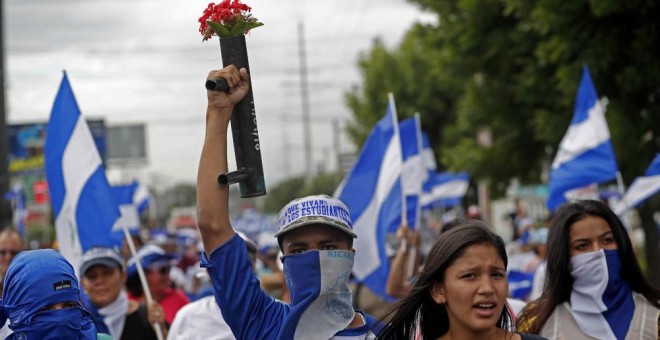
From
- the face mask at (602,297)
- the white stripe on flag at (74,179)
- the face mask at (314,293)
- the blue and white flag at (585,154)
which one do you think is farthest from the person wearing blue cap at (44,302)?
the blue and white flag at (585,154)

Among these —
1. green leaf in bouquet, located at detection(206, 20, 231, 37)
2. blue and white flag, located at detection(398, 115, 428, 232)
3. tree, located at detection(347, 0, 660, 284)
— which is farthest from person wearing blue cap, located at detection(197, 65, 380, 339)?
tree, located at detection(347, 0, 660, 284)

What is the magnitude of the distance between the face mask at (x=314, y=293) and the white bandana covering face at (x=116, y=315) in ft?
10.5

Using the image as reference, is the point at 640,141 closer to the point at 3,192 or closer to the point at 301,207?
the point at 3,192

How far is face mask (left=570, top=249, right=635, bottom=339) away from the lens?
527 centimetres

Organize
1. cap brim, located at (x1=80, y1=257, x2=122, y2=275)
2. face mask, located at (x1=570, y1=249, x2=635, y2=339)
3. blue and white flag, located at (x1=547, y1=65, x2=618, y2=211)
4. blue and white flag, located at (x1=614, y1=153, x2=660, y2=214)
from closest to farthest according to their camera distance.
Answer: face mask, located at (x1=570, y1=249, x2=635, y2=339), cap brim, located at (x1=80, y1=257, x2=122, y2=275), blue and white flag, located at (x1=614, y1=153, x2=660, y2=214), blue and white flag, located at (x1=547, y1=65, x2=618, y2=211)

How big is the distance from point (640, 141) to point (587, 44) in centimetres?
130

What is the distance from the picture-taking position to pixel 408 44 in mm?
42719

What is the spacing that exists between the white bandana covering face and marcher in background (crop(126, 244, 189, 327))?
1.12m

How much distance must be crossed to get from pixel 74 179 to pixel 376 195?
2786 mm

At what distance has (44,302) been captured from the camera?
418cm

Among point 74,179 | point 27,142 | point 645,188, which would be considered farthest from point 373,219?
point 27,142

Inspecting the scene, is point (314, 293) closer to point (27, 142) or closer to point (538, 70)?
point (538, 70)

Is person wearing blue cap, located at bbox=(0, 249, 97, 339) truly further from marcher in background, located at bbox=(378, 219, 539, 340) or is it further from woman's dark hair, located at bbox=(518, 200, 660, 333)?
woman's dark hair, located at bbox=(518, 200, 660, 333)

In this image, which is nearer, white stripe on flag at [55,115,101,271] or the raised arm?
the raised arm
